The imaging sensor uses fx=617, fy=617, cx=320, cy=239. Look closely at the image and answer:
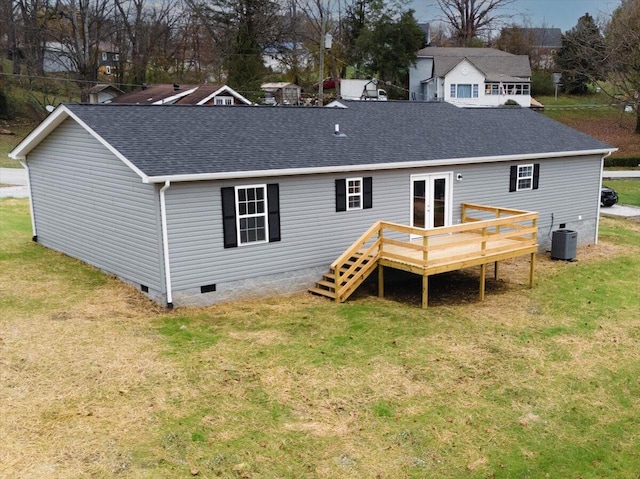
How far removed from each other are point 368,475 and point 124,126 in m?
10.2

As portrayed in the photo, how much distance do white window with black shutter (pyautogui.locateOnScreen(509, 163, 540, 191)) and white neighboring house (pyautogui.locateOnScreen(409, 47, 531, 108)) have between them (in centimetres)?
3941

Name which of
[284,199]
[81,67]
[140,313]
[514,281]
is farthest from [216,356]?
[81,67]

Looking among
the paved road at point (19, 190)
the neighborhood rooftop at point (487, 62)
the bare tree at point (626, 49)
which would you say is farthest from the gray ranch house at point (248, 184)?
the neighborhood rooftop at point (487, 62)

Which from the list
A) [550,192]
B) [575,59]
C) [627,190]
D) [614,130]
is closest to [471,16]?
[575,59]

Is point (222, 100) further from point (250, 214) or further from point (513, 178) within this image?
point (250, 214)

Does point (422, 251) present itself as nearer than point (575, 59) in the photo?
Yes

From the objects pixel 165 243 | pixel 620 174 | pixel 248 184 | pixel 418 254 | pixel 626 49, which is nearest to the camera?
pixel 165 243

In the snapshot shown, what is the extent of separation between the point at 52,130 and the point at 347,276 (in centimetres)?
878

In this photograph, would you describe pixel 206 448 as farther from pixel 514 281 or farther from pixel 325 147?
pixel 514 281

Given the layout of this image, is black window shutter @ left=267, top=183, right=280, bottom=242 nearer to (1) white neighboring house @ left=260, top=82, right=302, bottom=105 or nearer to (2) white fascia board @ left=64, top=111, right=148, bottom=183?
(2) white fascia board @ left=64, top=111, right=148, bottom=183

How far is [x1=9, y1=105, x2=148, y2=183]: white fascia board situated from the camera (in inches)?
508

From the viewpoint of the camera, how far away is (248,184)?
13.9 meters

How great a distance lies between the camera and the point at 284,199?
14492 mm

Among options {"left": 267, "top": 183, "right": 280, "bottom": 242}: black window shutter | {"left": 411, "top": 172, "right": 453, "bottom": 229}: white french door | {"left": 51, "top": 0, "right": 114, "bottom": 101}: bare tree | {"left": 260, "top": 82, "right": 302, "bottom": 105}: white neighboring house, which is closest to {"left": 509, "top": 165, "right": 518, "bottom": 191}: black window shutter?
{"left": 411, "top": 172, "right": 453, "bottom": 229}: white french door
